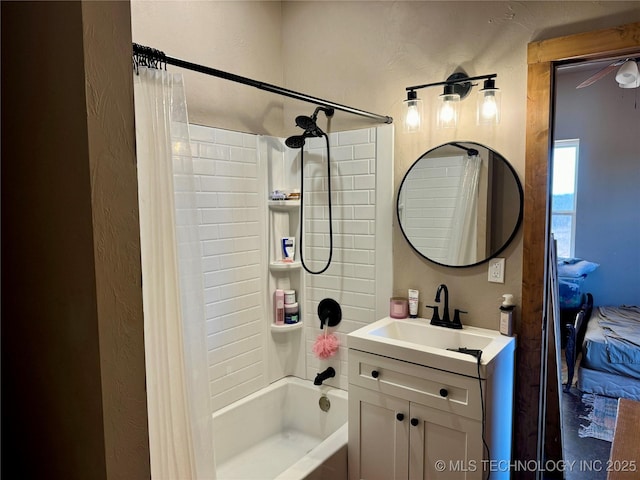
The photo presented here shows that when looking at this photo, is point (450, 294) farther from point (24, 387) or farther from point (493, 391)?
→ point (24, 387)

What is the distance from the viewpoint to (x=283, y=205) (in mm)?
2588

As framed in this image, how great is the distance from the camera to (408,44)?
2.23 metres

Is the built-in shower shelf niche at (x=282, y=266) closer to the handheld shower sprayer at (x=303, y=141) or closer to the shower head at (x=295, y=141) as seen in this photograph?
the handheld shower sprayer at (x=303, y=141)

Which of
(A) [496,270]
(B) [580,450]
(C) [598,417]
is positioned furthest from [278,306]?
(C) [598,417]

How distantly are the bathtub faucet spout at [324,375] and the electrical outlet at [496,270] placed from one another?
1.10 metres

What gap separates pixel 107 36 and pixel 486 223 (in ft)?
5.91

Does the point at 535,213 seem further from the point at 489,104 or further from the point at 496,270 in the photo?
the point at 489,104

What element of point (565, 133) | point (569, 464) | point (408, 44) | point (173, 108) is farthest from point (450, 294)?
point (565, 133)

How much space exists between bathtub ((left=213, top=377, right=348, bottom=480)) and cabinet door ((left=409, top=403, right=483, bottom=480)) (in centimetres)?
39

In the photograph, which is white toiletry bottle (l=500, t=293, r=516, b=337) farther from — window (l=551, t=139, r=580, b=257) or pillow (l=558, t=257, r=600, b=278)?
window (l=551, t=139, r=580, b=257)

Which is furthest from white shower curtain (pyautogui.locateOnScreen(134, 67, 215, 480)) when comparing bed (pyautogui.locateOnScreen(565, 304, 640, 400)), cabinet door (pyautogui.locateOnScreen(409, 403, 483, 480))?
bed (pyautogui.locateOnScreen(565, 304, 640, 400))

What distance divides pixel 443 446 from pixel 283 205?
153cm

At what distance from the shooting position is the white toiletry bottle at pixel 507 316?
6.37 ft

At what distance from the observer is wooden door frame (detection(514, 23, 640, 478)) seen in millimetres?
1797
